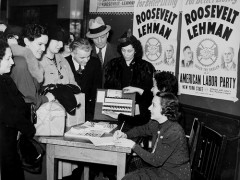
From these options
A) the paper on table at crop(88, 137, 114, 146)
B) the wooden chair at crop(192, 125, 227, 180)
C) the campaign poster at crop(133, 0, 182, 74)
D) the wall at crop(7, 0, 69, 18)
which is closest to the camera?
the wooden chair at crop(192, 125, 227, 180)

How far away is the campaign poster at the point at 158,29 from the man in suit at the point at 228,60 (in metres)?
0.71

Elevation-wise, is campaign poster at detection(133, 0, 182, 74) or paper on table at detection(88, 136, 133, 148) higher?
campaign poster at detection(133, 0, 182, 74)

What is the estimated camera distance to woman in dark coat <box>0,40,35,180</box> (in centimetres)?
250

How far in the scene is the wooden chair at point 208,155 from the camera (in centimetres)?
270

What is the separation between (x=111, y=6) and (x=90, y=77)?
5.09 ft

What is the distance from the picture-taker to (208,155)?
2877mm

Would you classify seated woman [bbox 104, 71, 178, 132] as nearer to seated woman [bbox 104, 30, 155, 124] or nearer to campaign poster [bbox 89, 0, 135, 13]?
seated woman [bbox 104, 30, 155, 124]

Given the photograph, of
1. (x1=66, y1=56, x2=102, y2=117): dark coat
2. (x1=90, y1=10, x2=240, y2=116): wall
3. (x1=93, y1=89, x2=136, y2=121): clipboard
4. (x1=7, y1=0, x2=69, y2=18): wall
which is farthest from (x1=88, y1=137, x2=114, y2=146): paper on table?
(x1=7, y1=0, x2=69, y2=18): wall

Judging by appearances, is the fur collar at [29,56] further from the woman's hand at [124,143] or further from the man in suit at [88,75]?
the woman's hand at [124,143]

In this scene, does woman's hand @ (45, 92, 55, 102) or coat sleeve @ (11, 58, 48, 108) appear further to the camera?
woman's hand @ (45, 92, 55, 102)

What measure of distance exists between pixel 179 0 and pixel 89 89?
1635mm

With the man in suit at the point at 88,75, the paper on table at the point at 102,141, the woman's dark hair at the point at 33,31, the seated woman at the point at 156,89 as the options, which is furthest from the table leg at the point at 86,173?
the woman's dark hair at the point at 33,31

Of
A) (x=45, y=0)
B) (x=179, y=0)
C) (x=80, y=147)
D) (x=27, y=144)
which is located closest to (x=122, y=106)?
(x=80, y=147)

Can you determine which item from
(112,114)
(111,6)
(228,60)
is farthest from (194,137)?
(111,6)
